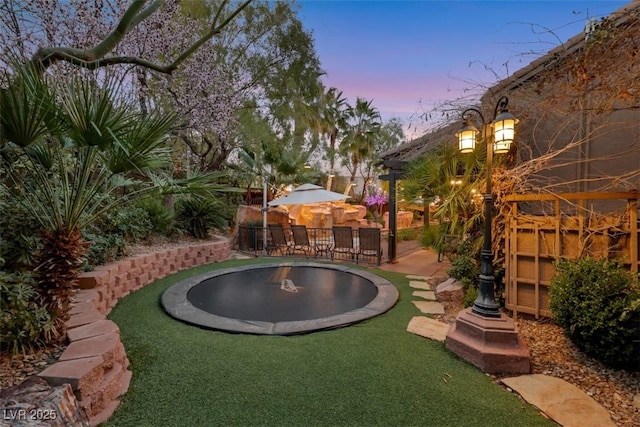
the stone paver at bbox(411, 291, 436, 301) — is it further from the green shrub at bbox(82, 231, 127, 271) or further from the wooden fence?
the green shrub at bbox(82, 231, 127, 271)

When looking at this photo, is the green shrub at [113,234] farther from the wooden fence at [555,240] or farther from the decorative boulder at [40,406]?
the wooden fence at [555,240]

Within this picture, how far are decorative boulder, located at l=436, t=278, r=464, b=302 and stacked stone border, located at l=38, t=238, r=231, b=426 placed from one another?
4.39 meters

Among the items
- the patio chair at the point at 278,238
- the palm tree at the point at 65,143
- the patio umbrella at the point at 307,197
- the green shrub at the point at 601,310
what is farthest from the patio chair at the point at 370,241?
the palm tree at the point at 65,143

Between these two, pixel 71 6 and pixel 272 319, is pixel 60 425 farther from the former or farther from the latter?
pixel 71 6

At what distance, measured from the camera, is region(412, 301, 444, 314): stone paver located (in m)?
4.38

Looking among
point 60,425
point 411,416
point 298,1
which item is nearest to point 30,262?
point 60,425

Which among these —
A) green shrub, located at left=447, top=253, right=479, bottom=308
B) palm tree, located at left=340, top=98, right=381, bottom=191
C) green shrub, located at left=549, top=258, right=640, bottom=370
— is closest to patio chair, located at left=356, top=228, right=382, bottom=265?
green shrub, located at left=447, top=253, right=479, bottom=308

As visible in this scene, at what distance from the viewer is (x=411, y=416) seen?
2113 mm

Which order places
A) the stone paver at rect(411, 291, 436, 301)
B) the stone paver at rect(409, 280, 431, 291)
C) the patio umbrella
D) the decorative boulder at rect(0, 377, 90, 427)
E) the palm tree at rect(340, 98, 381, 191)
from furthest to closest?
the palm tree at rect(340, 98, 381, 191), the patio umbrella, the stone paver at rect(409, 280, 431, 291), the stone paver at rect(411, 291, 436, 301), the decorative boulder at rect(0, 377, 90, 427)

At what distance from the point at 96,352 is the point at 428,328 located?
11.6 feet

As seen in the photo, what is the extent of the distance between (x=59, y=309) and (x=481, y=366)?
4009 millimetres

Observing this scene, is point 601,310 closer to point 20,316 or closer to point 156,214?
Result: point 20,316

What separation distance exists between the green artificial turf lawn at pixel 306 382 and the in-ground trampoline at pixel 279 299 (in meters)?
0.26

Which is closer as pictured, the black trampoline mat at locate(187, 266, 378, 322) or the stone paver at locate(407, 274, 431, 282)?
the black trampoline mat at locate(187, 266, 378, 322)
